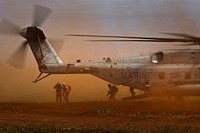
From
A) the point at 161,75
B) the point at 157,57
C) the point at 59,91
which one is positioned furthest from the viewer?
the point at 59,91

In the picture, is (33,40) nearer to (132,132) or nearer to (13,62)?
→ (13,62)

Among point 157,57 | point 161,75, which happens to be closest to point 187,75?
point 161,75

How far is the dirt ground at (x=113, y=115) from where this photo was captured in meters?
13.9

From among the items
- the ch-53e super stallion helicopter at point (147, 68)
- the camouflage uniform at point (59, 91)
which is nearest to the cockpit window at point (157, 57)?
the ch-53e super stallion helicopter at point (147, 68)

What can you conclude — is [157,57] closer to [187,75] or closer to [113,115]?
[187,75]

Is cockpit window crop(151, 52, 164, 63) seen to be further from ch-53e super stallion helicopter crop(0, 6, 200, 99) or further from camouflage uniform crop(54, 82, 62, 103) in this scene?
camouflage uniform crop(54, 82, 62, 103)

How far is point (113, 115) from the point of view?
17344mm

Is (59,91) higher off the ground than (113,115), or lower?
higher

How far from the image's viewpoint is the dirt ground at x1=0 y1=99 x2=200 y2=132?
1393 cm

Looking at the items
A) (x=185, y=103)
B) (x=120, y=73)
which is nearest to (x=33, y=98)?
(x=120, y=73)

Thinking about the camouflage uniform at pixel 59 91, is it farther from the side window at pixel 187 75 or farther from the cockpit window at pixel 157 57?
the side window at pixel 187 75

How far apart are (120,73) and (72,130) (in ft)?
38.2

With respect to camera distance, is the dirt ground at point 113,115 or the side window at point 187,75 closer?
the dirt ground at point 113,115

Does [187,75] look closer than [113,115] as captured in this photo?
No
